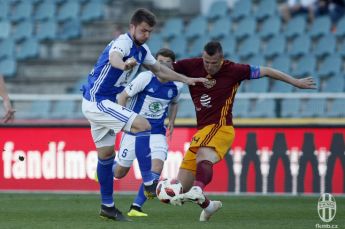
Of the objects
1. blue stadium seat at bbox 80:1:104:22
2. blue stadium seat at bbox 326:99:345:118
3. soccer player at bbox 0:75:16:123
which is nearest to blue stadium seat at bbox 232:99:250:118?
blue stadium seat at bbox 326:99:345:118

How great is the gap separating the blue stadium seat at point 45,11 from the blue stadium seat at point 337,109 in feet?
30.5

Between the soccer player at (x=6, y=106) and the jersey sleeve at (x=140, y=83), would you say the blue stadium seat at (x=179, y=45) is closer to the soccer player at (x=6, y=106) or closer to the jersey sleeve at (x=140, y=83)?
the jersey sleeve at (x=140, y=83)

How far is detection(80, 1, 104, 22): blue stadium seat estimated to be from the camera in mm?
24219

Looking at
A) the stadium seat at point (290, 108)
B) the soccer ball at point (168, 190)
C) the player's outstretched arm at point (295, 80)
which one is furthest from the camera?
the stadium seat at point (290, 108)

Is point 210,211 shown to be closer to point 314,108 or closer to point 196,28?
point 314,108

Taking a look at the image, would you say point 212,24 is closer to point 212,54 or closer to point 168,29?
point 168,29

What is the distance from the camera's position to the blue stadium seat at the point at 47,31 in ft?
78.4

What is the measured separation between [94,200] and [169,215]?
2966 millimetres

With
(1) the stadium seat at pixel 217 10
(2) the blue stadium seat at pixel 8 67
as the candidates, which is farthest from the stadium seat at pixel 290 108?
(2) the blue stadium seat at pixel 8 67

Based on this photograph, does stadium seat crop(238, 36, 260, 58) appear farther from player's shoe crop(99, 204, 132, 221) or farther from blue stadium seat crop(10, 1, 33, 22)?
player's shoe crop(99, 204, 132, 221)

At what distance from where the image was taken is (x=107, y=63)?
426 inches

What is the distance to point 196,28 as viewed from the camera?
75.5 feet

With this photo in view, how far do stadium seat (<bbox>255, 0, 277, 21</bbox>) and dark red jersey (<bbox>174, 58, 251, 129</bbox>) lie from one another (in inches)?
448

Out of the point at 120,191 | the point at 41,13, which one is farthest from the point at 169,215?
the point at 41,13
